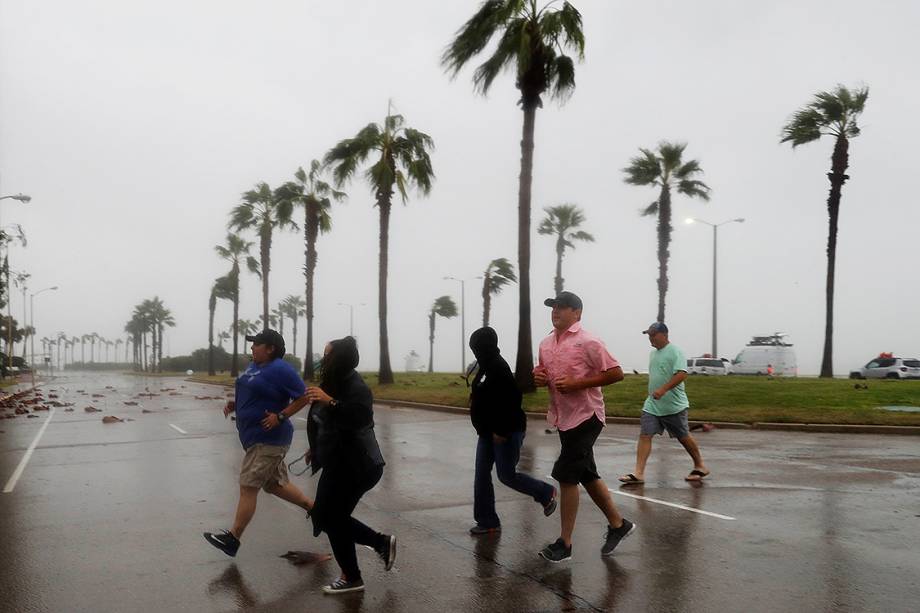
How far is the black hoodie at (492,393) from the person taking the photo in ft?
22.4

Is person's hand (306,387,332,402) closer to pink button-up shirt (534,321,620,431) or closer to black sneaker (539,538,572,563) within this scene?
pink button-up shirt (534,321,620,431)

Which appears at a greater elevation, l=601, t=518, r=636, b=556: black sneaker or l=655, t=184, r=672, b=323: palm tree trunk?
l=655, t=184, r=672, b=323: palm tree trunk

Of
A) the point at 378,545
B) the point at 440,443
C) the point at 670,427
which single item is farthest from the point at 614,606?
the point at 440,443

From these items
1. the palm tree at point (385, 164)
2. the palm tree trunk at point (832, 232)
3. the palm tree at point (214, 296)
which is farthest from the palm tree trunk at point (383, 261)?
the palm tree at point (214, 296)

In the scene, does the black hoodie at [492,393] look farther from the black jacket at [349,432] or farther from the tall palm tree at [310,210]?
the tall palm tree at [310,210]

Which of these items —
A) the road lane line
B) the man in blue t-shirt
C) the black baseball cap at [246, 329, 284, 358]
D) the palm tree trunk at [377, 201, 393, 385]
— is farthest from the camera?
the palm tree trunk at [377, 201, 393, 385]

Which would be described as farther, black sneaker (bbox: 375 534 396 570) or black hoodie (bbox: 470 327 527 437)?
black hoodie (bbox: 470 327 527 437)

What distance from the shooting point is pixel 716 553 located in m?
6.38

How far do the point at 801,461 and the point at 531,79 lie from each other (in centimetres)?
1676

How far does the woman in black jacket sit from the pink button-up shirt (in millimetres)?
1461

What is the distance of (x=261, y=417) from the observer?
6320 mm

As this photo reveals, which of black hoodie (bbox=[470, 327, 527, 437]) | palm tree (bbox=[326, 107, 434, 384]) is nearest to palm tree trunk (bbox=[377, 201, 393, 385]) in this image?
palm tree (bbox=[326, 107, 434, 384])

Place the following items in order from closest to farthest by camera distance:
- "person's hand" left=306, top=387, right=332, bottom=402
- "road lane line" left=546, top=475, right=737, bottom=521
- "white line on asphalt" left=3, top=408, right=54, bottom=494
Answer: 1. "person's hand" left=306, top=387, right=332, bottom=402
2. "road lane line" left=546, top=475, right=737, bottom=521
3. "white line on asphalt" left=3, top=408, right=54, bottom=494

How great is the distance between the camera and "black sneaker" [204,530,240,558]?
20.4 feet
